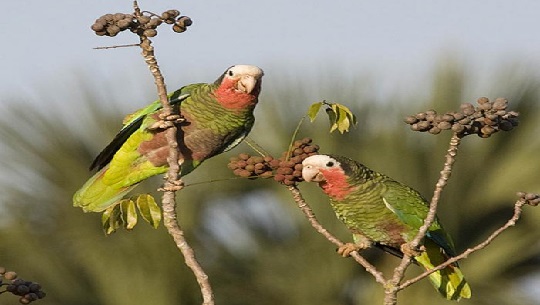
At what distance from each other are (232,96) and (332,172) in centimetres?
46

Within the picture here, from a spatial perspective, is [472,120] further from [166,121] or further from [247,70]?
[247,70]

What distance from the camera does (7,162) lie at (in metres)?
7.12

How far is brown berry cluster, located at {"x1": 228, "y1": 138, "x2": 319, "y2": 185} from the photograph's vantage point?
333 cm

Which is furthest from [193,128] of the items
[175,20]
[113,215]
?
[175,20]

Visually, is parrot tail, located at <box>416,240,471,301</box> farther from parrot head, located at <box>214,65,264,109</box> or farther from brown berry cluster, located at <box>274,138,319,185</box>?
brown berry cluster, located at <box>274,138,319,185</box>

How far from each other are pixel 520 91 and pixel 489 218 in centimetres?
81

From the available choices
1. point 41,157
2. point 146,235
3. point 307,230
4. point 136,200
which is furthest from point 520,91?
point 136,200

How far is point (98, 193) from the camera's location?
4.56 metres

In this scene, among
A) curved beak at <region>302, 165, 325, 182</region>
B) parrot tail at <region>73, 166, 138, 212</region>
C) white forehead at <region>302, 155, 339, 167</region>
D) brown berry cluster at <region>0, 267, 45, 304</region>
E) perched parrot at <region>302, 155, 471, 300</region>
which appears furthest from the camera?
parrot tail at <region>73, 166, 138, 212</region>

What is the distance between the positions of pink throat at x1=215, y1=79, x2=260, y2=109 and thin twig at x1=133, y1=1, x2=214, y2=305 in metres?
0.79

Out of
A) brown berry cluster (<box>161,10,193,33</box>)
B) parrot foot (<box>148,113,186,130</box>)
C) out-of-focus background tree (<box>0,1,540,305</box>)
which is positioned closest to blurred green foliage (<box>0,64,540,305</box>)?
out-of-focus background tree (<box>0,1,540,305</box>)

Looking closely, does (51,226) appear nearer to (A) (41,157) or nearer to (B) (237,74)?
(A) (41,157)

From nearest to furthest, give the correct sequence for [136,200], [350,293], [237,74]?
[136,200], [237,74], [350,293]

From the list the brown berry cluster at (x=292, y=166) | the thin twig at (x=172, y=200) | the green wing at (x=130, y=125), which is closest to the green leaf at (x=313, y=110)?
the brown berry cluster at (x=292, y=166)
